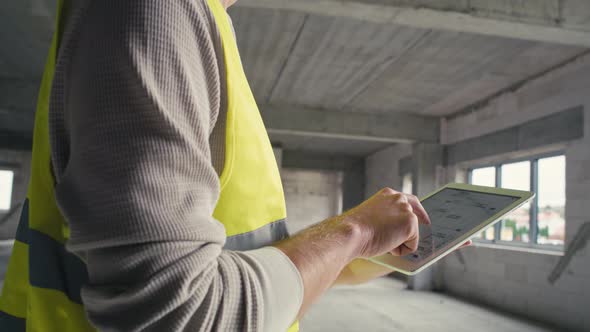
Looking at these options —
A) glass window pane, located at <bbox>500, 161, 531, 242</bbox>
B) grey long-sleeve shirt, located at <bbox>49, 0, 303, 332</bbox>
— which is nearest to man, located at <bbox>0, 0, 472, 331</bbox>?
grey long-sleeve shirt, located at <bbox>49, 0, 303, 332</bbox>

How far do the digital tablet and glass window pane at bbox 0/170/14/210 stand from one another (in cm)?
1696

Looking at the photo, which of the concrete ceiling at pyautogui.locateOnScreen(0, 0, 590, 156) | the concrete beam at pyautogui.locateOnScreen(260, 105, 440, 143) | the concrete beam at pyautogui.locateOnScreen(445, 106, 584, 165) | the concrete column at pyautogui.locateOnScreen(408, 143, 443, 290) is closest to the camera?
the concrete ceiling at pyautogui.locateOnScreen(0, 0, 590, 156)

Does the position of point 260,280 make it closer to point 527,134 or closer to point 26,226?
point 26,226

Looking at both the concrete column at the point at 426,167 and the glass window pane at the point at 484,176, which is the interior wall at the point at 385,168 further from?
the glass window pane at the point at 484,176

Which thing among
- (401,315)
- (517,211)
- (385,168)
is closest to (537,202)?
(517,211)

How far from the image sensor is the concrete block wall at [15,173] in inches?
588

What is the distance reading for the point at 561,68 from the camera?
255 inches

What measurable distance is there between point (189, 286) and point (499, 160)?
8.56 m

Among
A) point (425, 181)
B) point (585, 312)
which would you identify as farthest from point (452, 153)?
point (585, 312)

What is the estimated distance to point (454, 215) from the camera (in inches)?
40.4

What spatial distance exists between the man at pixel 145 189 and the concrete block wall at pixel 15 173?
16504 millimetres

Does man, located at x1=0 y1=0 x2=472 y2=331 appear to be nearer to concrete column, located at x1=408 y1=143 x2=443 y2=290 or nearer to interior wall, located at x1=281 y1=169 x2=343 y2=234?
concrete column, located at x1=408 y1=143 x2=443 y2=290

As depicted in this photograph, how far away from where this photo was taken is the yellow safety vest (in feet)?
2.02

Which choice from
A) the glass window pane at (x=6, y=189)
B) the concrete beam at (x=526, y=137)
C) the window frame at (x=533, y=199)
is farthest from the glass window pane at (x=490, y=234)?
the glass window pane at (x=6, y=189)
